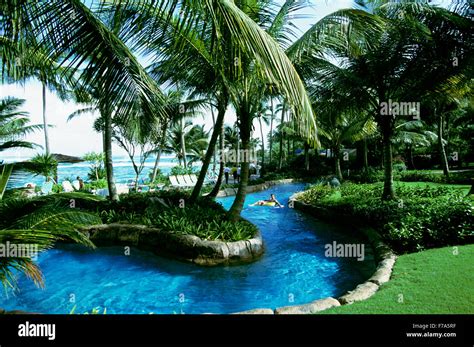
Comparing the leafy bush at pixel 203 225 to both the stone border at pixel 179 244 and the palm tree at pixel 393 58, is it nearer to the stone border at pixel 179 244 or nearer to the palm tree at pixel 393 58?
the stone border at pixel 179 244

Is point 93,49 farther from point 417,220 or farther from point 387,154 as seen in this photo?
point 387,154

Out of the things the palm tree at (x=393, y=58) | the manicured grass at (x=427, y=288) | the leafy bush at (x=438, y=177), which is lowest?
the manicured grass at (x=427, y=288)

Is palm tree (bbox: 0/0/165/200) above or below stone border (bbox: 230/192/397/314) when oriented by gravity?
above

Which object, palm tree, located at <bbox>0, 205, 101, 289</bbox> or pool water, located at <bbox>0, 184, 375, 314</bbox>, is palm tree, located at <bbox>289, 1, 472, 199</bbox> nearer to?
pool water, located at <bbox>0, 184, 375, 314</bbox>

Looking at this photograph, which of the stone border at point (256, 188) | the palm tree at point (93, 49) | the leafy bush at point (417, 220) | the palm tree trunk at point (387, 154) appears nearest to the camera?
the palm tree at point (93, 49)

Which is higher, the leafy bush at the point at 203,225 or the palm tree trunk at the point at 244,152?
the palm tree trunk at the point at 244,152

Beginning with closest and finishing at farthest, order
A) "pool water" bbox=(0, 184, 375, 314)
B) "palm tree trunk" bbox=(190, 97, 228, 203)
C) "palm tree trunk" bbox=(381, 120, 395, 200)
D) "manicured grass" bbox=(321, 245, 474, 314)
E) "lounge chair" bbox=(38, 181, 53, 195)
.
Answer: "manicured grass" bbox=(321, 245, 474, 314) < "pool water" bbox=(0, 184, 375, 314) < "palm tree trunk" bbox=(381, 120, 395, 200) < "palm tree trunk" bbox=(190, 97, 228, 203) < "lounge chair" bbox=(38, 181, 53, 195)

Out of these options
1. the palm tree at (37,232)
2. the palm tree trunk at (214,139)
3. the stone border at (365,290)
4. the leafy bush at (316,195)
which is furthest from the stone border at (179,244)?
the leafy bush at (316,195)
